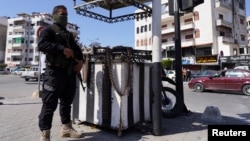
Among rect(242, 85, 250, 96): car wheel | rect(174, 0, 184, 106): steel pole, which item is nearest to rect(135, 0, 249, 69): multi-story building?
rect(242, 85, 250, 96): car wheel

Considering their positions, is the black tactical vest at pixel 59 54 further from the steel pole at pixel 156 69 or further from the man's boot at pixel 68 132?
the steel pole at pixel 156 69

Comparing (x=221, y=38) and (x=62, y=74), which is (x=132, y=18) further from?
(x=221, y=38)

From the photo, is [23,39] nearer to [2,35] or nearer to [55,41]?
[2,35]

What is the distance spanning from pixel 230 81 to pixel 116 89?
1171cm

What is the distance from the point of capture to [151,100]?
449 cm

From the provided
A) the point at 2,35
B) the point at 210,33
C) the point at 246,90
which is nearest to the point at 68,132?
the point at 246,90

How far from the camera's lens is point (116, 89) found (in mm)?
4082

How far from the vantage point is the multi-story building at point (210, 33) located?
4006 centimetres

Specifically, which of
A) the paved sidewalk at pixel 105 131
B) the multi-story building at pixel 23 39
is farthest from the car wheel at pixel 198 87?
the multi-story building at pixel 23 39

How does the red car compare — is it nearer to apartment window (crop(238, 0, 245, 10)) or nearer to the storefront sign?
the storefront sign

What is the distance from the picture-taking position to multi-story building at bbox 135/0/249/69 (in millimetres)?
Answer: 40062

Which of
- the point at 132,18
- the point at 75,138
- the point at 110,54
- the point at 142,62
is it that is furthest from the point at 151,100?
the point at 132,18

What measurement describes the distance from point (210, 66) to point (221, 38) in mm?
5078

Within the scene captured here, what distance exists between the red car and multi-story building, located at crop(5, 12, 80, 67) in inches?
2509
